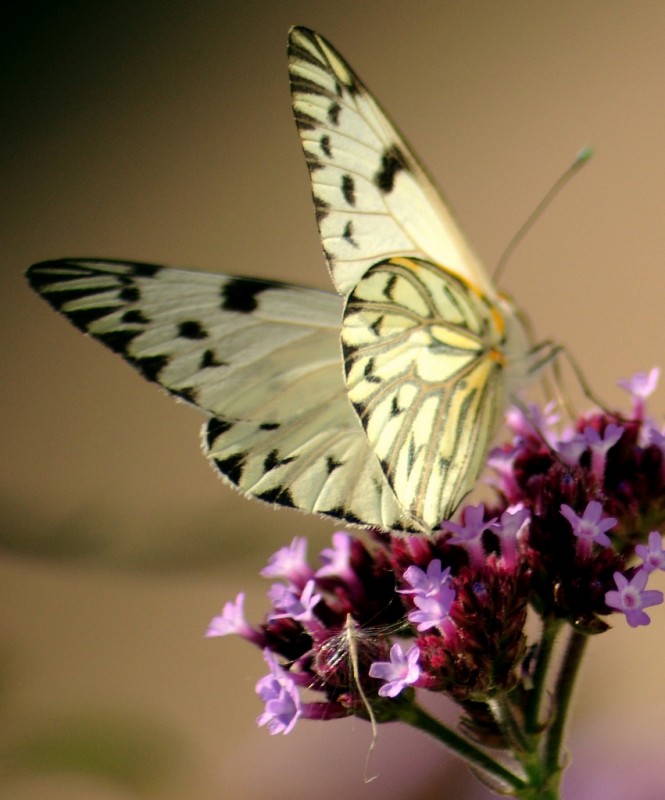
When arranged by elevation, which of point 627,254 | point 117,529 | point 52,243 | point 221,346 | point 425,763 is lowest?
point 425,763

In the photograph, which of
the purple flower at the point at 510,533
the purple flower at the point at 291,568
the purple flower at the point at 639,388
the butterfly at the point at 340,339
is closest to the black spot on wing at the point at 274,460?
the butterfly at the point at 340,339

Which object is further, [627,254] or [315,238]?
[315,238]

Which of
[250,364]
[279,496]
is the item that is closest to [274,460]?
[279,496]

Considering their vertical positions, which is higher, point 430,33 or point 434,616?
point 430,33

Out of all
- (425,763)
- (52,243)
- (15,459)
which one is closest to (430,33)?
(52,243)

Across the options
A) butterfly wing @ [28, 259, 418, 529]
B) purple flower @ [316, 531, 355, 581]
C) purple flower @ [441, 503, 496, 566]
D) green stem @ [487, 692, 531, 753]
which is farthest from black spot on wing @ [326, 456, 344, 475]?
green stem @ [487, 692, 531, 753]

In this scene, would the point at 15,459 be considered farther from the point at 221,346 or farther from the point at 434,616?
the point at 434,616

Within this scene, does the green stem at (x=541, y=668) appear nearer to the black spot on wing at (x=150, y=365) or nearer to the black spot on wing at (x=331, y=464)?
the black spot on wing at (x=331, y=464)
